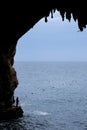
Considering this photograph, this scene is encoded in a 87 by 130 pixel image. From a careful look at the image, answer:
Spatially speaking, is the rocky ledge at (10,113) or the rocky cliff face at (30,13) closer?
the rocky cliff face at (30,13)

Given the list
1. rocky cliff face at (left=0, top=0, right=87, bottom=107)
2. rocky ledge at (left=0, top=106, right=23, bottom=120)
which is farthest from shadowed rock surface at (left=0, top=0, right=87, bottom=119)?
rocky ledge at (left=0, top=106, right=23, bottom=120)

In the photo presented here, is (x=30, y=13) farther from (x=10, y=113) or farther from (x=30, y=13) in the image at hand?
(x=10, y=113)

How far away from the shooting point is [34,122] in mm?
52375

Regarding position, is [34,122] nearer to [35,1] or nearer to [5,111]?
[5,111]

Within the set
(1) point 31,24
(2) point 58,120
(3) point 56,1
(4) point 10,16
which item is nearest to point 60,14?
(3) point 56,1

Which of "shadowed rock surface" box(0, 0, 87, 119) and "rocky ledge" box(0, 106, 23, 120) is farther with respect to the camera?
"rocky ledge" box(0, 106, 23, 120)

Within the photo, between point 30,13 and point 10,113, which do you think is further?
point 10,113

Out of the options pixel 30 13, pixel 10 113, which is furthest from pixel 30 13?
pixel 10 113

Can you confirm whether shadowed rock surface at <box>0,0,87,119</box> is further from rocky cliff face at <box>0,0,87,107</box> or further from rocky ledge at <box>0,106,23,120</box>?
rocky ledge at <box>0,106,23,120</box>

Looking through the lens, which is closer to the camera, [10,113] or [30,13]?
[30,13]

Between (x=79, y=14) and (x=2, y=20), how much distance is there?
22.4 feet

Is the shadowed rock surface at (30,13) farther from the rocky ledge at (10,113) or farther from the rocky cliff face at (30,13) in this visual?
the rocky ledge at (10,113)

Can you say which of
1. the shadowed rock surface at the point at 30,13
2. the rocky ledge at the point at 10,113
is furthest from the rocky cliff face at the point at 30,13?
the rocky ledge at the point at 10,113

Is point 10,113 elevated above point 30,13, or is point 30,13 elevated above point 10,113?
point 30,13
